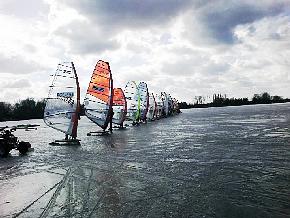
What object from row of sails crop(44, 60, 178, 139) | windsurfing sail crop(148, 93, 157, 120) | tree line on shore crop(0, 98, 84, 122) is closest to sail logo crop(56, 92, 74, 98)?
row of sails crop(44, 60, 178, 139)

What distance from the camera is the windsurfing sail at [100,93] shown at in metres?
25.8

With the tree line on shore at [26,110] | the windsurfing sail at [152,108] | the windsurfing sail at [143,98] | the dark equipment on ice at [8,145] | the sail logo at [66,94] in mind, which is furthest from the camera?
the tree line on shore at [26,110]

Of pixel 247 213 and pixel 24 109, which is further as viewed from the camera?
pixel 24 109

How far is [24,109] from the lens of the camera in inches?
4210

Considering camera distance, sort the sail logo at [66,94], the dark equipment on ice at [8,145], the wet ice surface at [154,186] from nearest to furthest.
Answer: the wet ice surface at [154,186]
the dark equipment on ice at [8,145]
the sail logo at [66,94]

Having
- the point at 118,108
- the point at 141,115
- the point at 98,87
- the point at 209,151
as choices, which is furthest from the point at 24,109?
the point at 209,151

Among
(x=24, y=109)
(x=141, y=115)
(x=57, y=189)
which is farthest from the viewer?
(x=24, y=109)

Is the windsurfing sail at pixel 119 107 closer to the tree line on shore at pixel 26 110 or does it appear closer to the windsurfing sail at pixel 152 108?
the windsurfing sail at pixel 152 108

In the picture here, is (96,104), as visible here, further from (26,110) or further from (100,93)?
(26,110)

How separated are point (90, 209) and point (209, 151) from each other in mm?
7904

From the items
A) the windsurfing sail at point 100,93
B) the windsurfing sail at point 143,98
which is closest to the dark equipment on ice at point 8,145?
the windsurfing sail at point 100,93

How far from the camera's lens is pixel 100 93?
26.0m

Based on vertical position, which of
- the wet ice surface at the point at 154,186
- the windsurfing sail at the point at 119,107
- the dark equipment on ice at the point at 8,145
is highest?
the windsurfing sail at the point at 119,107

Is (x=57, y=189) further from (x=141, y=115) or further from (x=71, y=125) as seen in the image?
(x=141, y=115)
